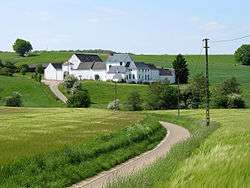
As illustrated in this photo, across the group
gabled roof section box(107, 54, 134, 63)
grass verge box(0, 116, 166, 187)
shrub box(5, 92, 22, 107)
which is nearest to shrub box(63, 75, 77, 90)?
shrub box(5, 92, 22, 107)

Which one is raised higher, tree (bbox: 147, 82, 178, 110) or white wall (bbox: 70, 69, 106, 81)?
white wall (bbox: 70, 69, 106, 81)

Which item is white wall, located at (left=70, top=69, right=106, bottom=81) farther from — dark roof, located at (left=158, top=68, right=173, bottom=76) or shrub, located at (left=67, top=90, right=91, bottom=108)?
shrub, located at (left=67, top=90, right=91, bottom=108)

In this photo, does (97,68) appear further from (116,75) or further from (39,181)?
(39,181)

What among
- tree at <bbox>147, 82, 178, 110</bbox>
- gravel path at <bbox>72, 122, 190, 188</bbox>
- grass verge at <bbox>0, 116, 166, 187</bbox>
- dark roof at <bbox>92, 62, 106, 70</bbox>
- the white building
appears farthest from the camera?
dark roof at <bbox>92, 62, 106, 70</bbox>

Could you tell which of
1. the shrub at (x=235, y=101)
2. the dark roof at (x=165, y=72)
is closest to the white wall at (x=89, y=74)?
the dark roof at (x=165, y=72)

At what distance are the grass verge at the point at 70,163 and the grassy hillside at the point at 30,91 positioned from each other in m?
95.5

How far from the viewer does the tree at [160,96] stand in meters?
132

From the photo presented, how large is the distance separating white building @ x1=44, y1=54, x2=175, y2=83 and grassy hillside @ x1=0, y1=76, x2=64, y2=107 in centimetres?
2928

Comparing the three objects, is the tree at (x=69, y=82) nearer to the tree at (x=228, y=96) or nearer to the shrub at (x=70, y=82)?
the shrub at (x=70, y=82)

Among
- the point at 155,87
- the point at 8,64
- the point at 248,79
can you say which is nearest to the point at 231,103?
the point at 155,87

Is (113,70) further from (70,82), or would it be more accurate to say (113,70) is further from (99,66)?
(70,82)

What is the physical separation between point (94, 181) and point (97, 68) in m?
163

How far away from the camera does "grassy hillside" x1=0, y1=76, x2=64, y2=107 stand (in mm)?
136875

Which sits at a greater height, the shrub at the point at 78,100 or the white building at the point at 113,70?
the white building at the point at 113,70
